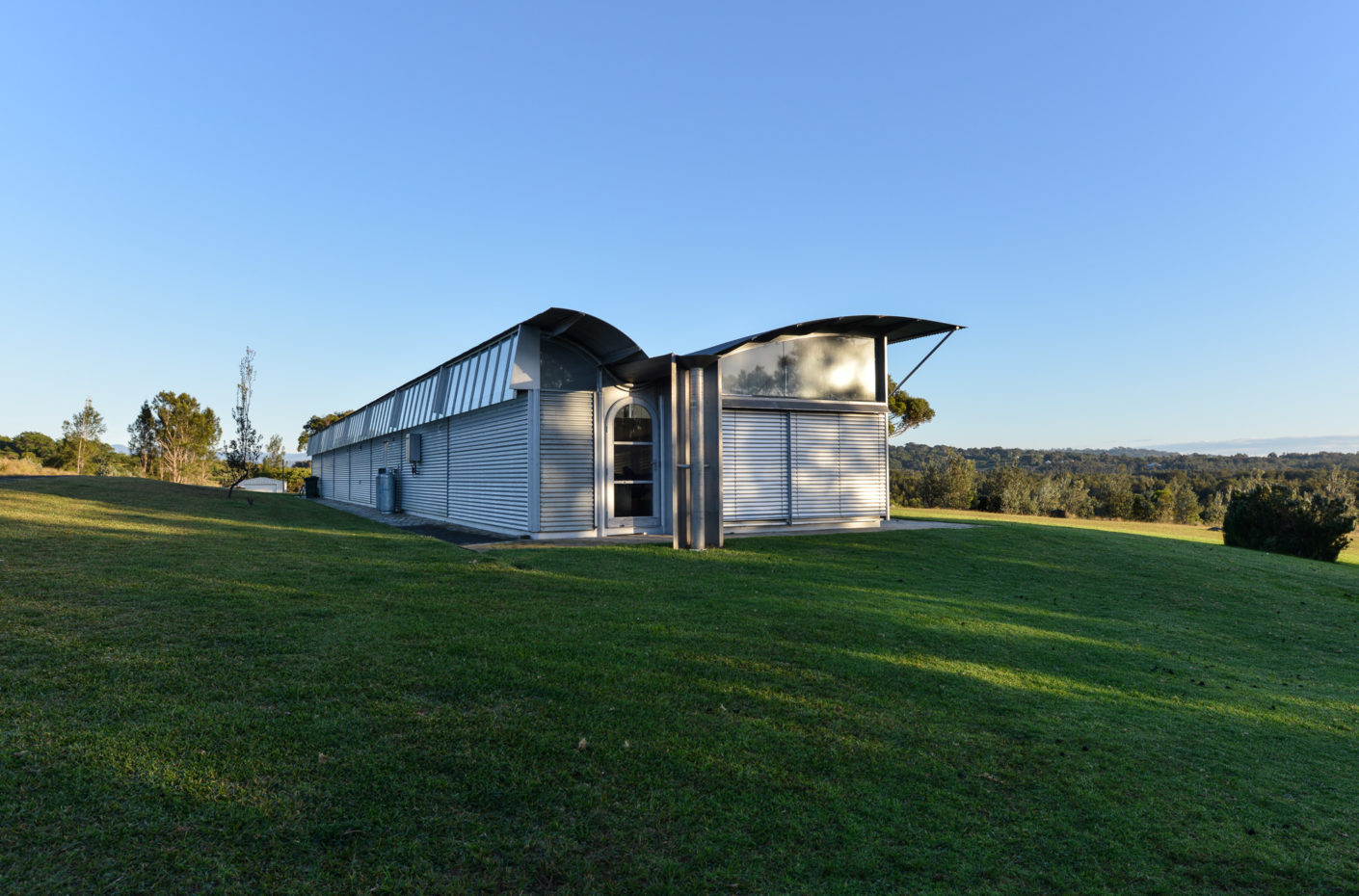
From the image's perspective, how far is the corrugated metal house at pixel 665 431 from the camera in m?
13.6

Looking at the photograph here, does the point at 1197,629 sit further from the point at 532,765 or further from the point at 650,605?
the point at 532,765

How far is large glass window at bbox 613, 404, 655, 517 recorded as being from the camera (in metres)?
15.7

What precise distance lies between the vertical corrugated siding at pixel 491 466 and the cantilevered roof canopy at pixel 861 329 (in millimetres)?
4620

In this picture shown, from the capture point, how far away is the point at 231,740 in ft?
12.2

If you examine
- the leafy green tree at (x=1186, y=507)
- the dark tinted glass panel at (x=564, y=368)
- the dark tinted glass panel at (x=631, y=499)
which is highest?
the dark tinted glass panel at (x=564, y=368)

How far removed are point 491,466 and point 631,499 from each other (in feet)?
11.9

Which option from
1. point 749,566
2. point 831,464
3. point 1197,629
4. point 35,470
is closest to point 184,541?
point 749,566

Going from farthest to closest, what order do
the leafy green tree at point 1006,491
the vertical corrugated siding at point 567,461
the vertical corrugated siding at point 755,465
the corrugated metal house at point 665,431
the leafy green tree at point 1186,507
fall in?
the leafy green tree at point 1186,507, the leafy green tree at point 1006,491, the vertical corrugated siding at point 755,465, the vertical corrugated siding at point 567,461, the corrugated metal house at point 665,431

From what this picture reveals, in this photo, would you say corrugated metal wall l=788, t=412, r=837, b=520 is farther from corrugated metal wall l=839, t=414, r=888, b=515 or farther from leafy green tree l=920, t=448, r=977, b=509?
leafy green tree l=920, t=448, r=977, b=509

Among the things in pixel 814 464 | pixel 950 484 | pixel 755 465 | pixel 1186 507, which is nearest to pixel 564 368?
pixel 755 465

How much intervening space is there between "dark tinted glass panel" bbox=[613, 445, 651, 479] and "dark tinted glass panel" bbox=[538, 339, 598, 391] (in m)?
1.61

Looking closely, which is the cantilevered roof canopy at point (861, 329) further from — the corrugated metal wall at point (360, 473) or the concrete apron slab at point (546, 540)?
the corrugated metal wall at point (360, 473)

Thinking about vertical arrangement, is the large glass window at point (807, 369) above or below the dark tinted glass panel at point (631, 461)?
above

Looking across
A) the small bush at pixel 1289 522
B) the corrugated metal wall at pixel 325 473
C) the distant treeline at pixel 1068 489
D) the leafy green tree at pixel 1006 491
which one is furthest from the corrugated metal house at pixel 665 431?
the corrugated metal wall at pixel 325 473
